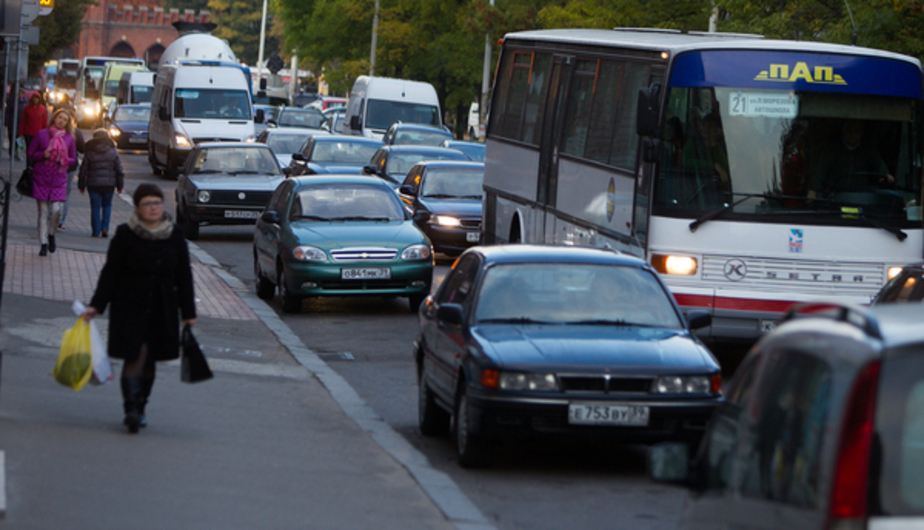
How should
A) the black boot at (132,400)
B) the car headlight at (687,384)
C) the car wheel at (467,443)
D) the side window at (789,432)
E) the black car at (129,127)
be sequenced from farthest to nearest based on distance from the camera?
1. the black car at (129,127)
2. the black boot at (132,400)
3. the car wheel at (467,443)
4. the car headlight at (687,384)
5. the side window at (789,432)

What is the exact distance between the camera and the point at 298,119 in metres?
50.5

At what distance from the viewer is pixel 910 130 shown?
12.2m

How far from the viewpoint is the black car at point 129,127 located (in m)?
50.0

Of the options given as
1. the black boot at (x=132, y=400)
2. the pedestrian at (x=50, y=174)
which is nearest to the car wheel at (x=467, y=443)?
the black boot at (x=132, y=400)

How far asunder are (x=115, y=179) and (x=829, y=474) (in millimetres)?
20035

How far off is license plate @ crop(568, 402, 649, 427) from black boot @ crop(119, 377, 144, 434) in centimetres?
266

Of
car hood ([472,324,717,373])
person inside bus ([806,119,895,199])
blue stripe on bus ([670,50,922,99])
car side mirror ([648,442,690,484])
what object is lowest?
car hood ([472,324,717,373])

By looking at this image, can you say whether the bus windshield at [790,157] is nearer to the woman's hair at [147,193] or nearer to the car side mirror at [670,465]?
the woman's hair at [147,193]

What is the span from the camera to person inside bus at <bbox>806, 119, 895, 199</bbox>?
12102mm

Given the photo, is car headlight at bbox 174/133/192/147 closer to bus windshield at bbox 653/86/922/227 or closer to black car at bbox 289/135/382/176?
black car at bbox 289/135/382/176

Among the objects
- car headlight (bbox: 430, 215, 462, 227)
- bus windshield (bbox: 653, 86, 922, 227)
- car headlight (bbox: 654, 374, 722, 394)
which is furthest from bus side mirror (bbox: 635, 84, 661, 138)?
car headlight (bbox: 430, 215, 462, 227)

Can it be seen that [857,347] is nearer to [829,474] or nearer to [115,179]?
[829,474]

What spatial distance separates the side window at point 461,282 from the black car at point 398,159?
15525 millimetres

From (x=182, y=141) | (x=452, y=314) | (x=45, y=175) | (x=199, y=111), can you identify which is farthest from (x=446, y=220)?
(x=199, y=111)
